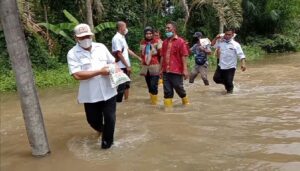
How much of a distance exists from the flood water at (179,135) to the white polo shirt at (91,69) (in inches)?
30.5

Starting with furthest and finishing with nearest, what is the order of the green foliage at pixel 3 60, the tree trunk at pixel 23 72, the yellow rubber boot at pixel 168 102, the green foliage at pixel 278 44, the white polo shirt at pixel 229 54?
1. the green foliage at pixel 278 44
2. the green foliage at pixel 3 60
3. the white polo shirt at pixel 229 54
4. the yellow rubber boot at pixel 168 102
5. the tree trunk at pixel 23 72

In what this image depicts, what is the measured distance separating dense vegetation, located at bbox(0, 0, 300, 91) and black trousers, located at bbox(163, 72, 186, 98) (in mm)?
6229

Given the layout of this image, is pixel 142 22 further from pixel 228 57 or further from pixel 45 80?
pixel 228 57

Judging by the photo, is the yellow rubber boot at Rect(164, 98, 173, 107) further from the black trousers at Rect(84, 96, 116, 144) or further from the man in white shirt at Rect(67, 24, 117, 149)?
the man in white shirt at Rect(67, 24, 117, 149)

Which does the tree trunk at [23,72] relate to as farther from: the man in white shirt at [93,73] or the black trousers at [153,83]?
the black trousers at [153,83]

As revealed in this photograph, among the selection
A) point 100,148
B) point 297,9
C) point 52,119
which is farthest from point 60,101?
point 297,9

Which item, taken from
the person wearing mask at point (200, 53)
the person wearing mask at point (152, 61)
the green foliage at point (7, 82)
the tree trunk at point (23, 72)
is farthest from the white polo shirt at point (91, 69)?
the green foliage at point (7, 82)

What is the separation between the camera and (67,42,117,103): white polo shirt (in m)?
6.34

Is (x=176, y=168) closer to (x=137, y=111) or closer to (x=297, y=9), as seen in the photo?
(x=137, y=111)

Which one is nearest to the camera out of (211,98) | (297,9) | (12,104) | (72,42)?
(211,98)

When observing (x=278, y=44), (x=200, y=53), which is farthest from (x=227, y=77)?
(x=278, y=44)

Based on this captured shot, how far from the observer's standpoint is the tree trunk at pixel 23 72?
5.88 metres

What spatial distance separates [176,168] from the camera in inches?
220

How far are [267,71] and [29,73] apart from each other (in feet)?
35.5
